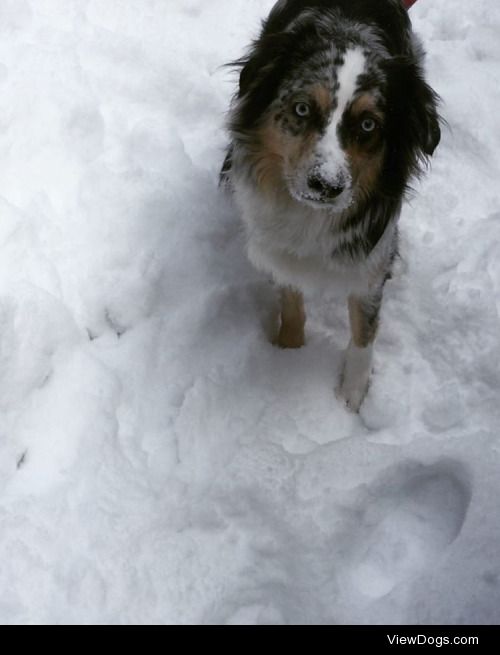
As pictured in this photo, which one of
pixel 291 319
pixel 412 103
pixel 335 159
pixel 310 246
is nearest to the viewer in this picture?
pixel 335 159

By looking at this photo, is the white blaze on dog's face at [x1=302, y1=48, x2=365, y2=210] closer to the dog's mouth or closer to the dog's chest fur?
the dog's mouth

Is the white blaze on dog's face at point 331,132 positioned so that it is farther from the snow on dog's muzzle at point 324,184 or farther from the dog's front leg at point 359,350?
the dog's front leg at point 359,350

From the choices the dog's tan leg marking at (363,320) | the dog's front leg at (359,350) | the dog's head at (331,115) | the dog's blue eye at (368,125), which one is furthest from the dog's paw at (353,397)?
the dog's blue eye at (368,125)

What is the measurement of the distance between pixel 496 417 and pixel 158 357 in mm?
1316

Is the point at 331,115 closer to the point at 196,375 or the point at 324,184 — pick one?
the point at 324,184

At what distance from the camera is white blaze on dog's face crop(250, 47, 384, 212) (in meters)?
2.20

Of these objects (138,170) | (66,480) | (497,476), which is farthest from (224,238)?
(497,476)

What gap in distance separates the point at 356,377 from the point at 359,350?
0.35 feet

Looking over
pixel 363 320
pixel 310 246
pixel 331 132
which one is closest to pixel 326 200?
pixel 331 132

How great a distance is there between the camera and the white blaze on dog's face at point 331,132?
86.5 inches

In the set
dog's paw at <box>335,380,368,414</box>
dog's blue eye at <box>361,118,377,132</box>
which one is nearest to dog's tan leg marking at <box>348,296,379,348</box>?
dog's paw at <box>335,380,368,414</box>

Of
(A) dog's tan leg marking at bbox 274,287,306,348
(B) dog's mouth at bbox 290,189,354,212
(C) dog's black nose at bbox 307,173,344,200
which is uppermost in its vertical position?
(C) dog's black nose at bbox 307,173,344,200

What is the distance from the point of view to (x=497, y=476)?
7.80ft

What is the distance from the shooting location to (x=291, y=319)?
115 inches
